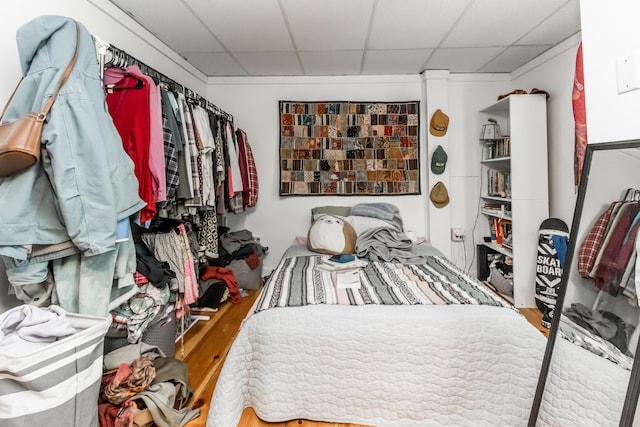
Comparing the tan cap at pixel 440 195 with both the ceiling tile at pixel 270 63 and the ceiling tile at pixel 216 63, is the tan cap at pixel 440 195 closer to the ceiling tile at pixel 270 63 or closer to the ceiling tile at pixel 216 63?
the ceiling tile at pixel 270 63

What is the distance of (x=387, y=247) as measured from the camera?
2.80 metres

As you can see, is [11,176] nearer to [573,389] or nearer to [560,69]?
[573,389]

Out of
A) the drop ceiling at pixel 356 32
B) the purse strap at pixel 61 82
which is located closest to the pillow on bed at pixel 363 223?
the drop ceiling at pixel 356 32

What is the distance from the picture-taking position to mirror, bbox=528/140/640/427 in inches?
36.5

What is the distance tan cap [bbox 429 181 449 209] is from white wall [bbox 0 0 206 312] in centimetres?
276

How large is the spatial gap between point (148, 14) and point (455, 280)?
2767 mm

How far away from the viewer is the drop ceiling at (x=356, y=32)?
231 cm

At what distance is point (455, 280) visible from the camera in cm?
209

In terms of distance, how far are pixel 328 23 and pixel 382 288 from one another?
1.97 metres

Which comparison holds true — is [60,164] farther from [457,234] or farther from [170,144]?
[457,234]

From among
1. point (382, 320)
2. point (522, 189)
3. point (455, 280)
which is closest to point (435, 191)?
point (522, 189)

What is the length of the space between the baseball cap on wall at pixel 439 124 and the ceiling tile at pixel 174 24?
2.24 metres

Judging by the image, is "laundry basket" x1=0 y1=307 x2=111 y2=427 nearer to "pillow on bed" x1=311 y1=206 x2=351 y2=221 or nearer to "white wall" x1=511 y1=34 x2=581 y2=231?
"pillow on bed" x1=311 y1=206 x2=351 y2=221

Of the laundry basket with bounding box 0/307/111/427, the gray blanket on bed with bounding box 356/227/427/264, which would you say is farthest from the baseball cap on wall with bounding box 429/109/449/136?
the laundry basket with bounding box 0/307/111/427
